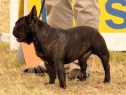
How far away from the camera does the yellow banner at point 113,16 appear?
4.98 m

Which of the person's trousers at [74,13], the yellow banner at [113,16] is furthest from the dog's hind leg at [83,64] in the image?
the yellow banner at [113,16]

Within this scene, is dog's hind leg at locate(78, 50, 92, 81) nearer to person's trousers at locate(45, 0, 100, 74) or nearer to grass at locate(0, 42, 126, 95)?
grass at locate(0, 42, 126, 95)

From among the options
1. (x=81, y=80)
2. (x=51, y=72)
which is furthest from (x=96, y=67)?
(x=51, y=72)

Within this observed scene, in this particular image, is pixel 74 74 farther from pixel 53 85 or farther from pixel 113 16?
pixel 113 16

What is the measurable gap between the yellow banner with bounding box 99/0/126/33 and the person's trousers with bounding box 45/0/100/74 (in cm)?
133

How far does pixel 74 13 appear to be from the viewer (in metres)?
3.65

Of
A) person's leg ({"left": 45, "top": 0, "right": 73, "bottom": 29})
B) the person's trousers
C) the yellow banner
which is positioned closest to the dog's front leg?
the person's trousers

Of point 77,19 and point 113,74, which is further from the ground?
point 77,19

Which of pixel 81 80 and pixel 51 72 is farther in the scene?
pixel 81 80

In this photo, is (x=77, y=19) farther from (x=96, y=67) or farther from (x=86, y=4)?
(x=96, y=67)

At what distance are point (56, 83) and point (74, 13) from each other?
0.73m

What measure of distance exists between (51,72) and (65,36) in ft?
1.13

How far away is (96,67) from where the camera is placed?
13.6 ft

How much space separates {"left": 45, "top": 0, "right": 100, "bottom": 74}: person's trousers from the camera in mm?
3479
